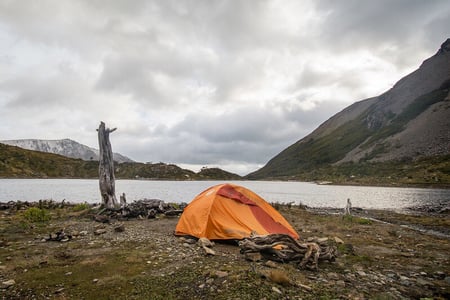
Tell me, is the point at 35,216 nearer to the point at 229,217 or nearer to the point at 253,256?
the point at 229,217

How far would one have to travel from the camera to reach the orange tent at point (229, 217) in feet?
39.3

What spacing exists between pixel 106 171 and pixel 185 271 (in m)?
15.5

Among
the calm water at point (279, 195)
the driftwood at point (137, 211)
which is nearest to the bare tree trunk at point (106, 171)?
the driftwood at point (137, 211)

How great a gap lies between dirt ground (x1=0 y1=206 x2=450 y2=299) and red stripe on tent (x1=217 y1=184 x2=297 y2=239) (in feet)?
6.73

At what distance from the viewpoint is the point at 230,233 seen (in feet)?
38.3

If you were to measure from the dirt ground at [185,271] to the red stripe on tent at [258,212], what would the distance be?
2052 mm

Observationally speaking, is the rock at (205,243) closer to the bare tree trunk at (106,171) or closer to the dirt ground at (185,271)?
the dirt ground at (185,271)

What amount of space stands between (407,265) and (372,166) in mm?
133046

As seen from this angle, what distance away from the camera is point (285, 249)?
31.8 feet

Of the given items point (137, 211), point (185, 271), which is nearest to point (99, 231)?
point (137, 211)

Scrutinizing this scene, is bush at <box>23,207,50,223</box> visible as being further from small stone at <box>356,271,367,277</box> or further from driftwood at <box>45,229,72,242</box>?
small stone at <box>356,271,367,277</box>

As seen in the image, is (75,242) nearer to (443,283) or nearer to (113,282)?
(113,282)

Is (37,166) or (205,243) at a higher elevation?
(37,166)

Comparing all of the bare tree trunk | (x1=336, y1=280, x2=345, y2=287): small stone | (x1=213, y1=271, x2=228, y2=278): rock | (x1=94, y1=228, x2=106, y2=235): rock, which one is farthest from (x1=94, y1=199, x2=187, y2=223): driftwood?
(x1=336, y1=280, x2=345, y2=287): small stone
